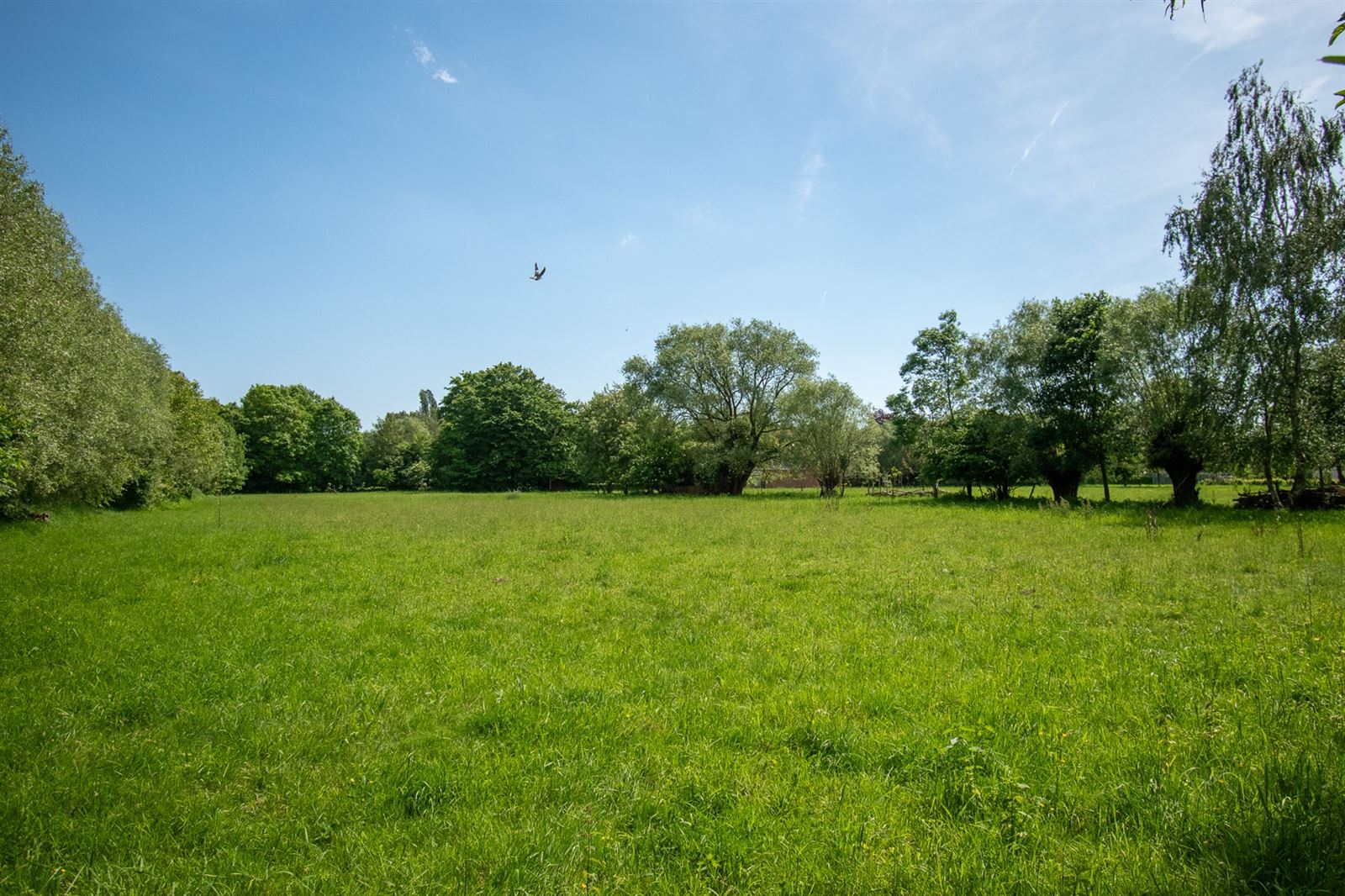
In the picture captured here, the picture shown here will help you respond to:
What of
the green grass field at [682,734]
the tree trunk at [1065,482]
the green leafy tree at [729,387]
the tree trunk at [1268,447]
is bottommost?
the green grass field at [682,734]

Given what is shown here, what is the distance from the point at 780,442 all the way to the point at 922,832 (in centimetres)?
4903

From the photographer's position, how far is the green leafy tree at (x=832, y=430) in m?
46.6

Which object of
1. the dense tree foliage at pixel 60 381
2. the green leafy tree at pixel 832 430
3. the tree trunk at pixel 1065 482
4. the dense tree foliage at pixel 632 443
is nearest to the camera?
the dense tree foliage at pixel 60 381

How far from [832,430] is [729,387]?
11.8 m

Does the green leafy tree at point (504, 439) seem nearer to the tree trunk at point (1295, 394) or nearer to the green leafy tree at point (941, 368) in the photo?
the green leafy tree at point (941, 368)

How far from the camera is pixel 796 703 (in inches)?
230

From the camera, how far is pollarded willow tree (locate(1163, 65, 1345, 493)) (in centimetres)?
2195

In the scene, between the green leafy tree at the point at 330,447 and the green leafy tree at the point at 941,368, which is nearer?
the green leafy tree at the point at 941,368

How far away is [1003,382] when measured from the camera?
106 ft

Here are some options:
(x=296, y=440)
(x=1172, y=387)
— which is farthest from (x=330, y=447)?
(x=1172, y=387)

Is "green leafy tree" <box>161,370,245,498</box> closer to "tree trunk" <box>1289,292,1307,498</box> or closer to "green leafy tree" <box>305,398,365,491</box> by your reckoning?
"green leafy tree" <box>305,398,365,491</box>

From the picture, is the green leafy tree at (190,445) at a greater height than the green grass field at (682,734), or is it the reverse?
the green leafy tree at (190,445)

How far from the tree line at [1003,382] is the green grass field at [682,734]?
10.5 metres

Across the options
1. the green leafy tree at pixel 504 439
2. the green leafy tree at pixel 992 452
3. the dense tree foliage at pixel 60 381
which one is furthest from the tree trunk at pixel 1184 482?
the green leafy tree at pixel 504 439
